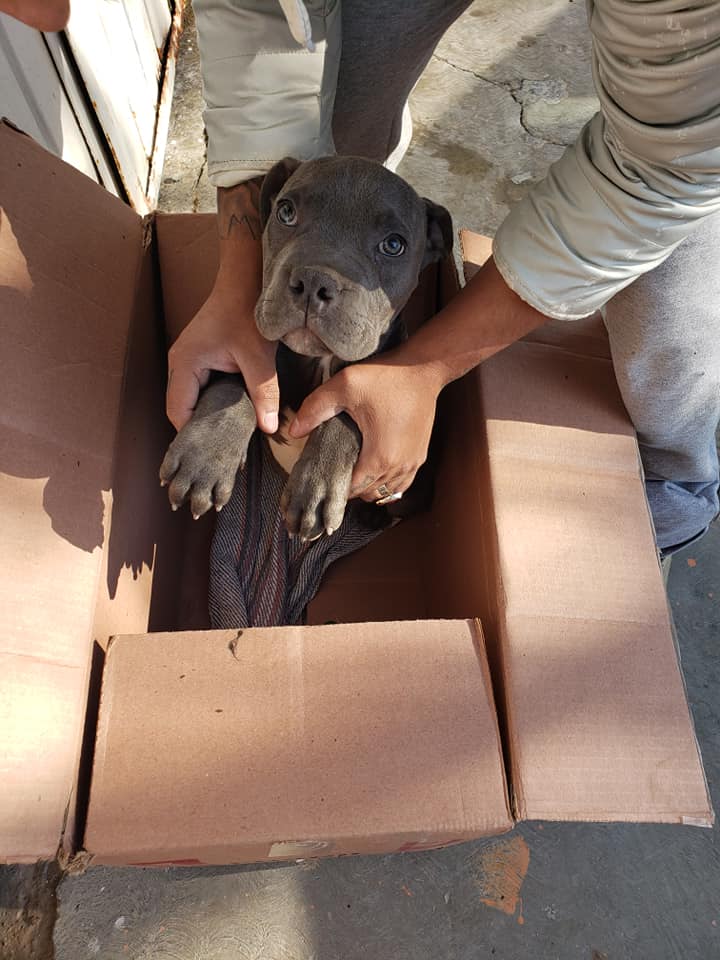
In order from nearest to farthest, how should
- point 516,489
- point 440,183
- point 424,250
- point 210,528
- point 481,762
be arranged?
point 481,762 < point 516,489 < point 424,250 < point 210,528 < point 440,183

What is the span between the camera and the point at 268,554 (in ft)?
6.12

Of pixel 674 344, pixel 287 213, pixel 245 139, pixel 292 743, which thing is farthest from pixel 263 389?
pixel 674 344

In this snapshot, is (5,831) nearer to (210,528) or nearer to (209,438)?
(209,438)

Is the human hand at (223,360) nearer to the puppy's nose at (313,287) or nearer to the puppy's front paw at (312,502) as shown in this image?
the puppy's front paw at (312,502)

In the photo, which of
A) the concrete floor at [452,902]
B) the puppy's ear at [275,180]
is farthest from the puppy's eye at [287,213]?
the concrete floor at [452,902]

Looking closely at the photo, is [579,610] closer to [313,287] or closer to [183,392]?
[313,287]

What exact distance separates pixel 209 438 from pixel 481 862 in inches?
51.7

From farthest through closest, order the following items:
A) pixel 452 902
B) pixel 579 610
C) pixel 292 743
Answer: pixel 452 902 → pixel 579 610 → pixel 292 743

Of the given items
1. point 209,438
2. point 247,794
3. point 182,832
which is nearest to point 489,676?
point 247,794

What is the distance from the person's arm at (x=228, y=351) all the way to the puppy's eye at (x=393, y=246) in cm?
31

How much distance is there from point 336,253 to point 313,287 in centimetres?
12

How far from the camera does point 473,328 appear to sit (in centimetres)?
146

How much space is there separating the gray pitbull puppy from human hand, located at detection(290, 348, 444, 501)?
0.03m

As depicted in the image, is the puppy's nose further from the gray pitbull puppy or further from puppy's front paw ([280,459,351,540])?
puppy's front paw ([280,459,351,540])
